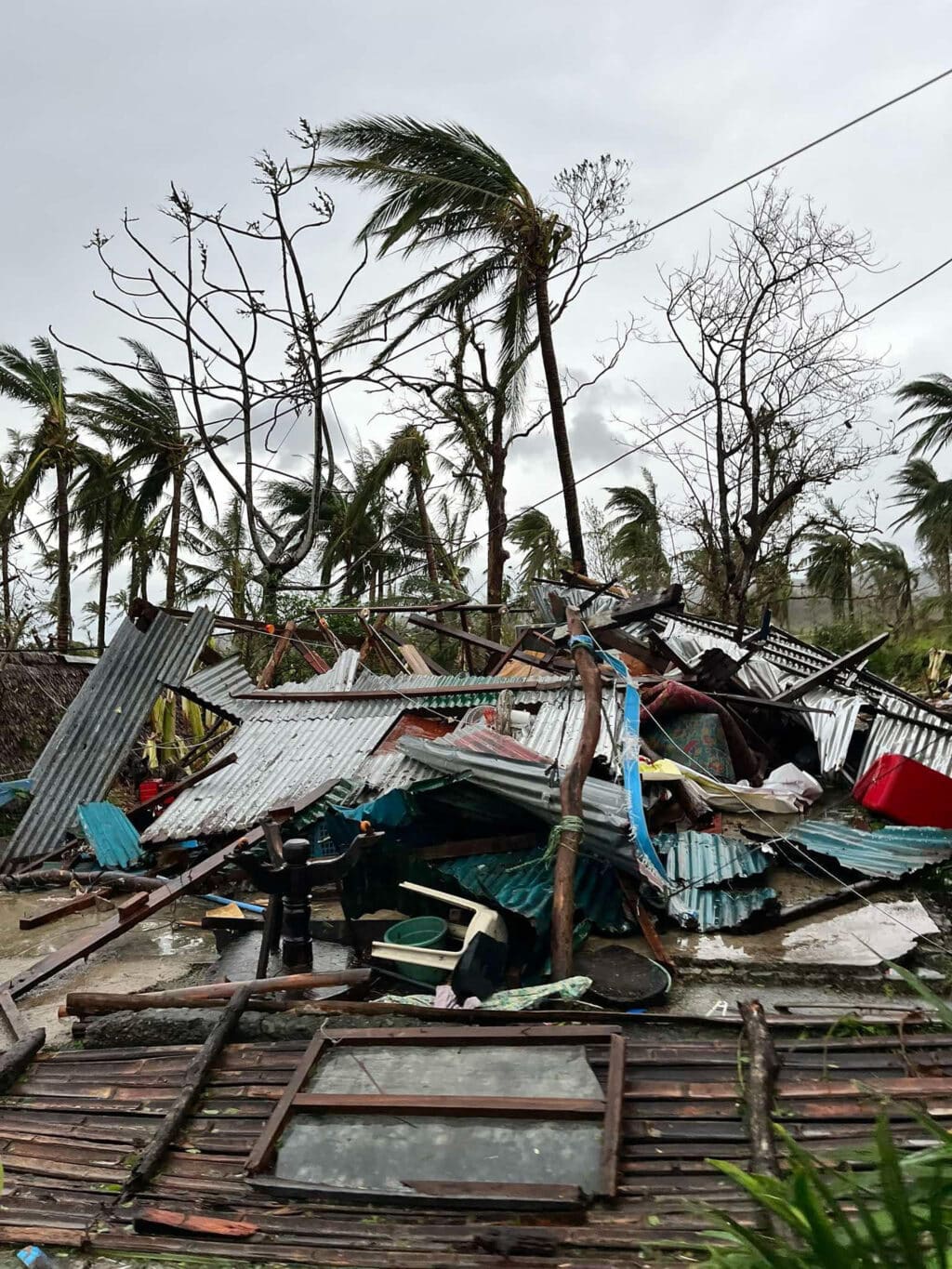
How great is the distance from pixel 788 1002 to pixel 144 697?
24.5ft

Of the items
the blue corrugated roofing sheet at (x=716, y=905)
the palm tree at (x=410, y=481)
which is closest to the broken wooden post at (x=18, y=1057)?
the blue corrugated roofing sheet at (x=716, y=905)

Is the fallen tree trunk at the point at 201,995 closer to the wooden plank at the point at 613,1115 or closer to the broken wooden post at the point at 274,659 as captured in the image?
the wooden plank at the point at 613,1115

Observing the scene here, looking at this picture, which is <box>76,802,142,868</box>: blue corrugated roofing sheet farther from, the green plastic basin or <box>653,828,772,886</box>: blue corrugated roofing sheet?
<box>653,828,772,886</box>: blue corrugated roofing sheet

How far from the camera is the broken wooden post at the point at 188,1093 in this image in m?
3.44

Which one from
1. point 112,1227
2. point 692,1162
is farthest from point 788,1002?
point 112,1227

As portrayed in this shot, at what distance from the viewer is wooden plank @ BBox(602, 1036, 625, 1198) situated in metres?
3.13

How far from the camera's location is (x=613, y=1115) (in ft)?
→ 11.1

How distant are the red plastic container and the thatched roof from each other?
1127 centimetres

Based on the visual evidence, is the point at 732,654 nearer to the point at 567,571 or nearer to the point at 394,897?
the point at 567,571

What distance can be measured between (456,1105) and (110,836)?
5.80 m

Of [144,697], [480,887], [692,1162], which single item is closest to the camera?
[692,1162]

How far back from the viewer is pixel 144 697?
31.8 feet

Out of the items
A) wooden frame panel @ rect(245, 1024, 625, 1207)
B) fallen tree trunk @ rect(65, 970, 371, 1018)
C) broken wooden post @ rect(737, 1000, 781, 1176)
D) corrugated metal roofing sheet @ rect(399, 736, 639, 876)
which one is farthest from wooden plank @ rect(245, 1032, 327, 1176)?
corrugated metal roofing sheet @ rect(399, 736, 639, 876)

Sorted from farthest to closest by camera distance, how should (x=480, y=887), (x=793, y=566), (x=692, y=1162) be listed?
(x=793, y=566)
(x=480, y=887)
(x=692, y=1162)
